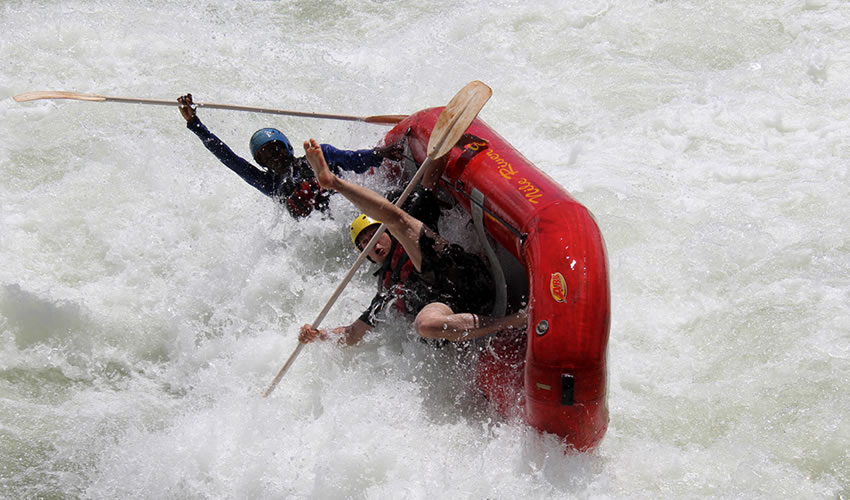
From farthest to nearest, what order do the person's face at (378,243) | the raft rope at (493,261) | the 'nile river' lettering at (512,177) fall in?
the person's face at (378,243) < the raft rope at (493,261) < the 'nile river' lettering at (512,177)

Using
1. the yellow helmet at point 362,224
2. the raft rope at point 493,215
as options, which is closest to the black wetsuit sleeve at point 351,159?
the yellow helmet at point 362,224

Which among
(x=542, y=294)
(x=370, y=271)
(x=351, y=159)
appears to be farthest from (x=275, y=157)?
→ (x=542, y=294)

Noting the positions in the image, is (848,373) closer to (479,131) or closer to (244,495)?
(479,131)

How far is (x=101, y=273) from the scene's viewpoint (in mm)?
4812

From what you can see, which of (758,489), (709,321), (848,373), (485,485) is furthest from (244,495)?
(848,373)

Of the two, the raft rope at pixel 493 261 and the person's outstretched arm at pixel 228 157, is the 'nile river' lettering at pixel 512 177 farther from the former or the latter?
the person's outstretched arm at pixel 228 157

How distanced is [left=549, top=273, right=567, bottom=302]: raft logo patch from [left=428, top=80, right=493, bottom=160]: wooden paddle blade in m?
1.02

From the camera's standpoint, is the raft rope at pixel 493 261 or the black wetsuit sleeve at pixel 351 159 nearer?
the raft rope at pixel 493 261

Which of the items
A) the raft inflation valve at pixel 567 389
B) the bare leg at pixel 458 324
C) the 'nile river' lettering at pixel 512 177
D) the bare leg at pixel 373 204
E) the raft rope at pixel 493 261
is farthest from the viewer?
the raft rope at pixel 493 261

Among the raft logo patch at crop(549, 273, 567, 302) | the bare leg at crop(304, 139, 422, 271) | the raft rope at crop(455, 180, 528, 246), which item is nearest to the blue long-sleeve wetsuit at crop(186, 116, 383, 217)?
the raft rope at crop(455, 180, 528, 246)

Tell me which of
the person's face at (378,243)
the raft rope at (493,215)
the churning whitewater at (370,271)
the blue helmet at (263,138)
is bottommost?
the churning whitewater at (370,271)

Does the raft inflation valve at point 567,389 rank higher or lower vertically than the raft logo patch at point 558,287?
lower

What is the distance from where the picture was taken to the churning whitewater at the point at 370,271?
3398 mm

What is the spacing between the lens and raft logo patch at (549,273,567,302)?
10.2 feet
